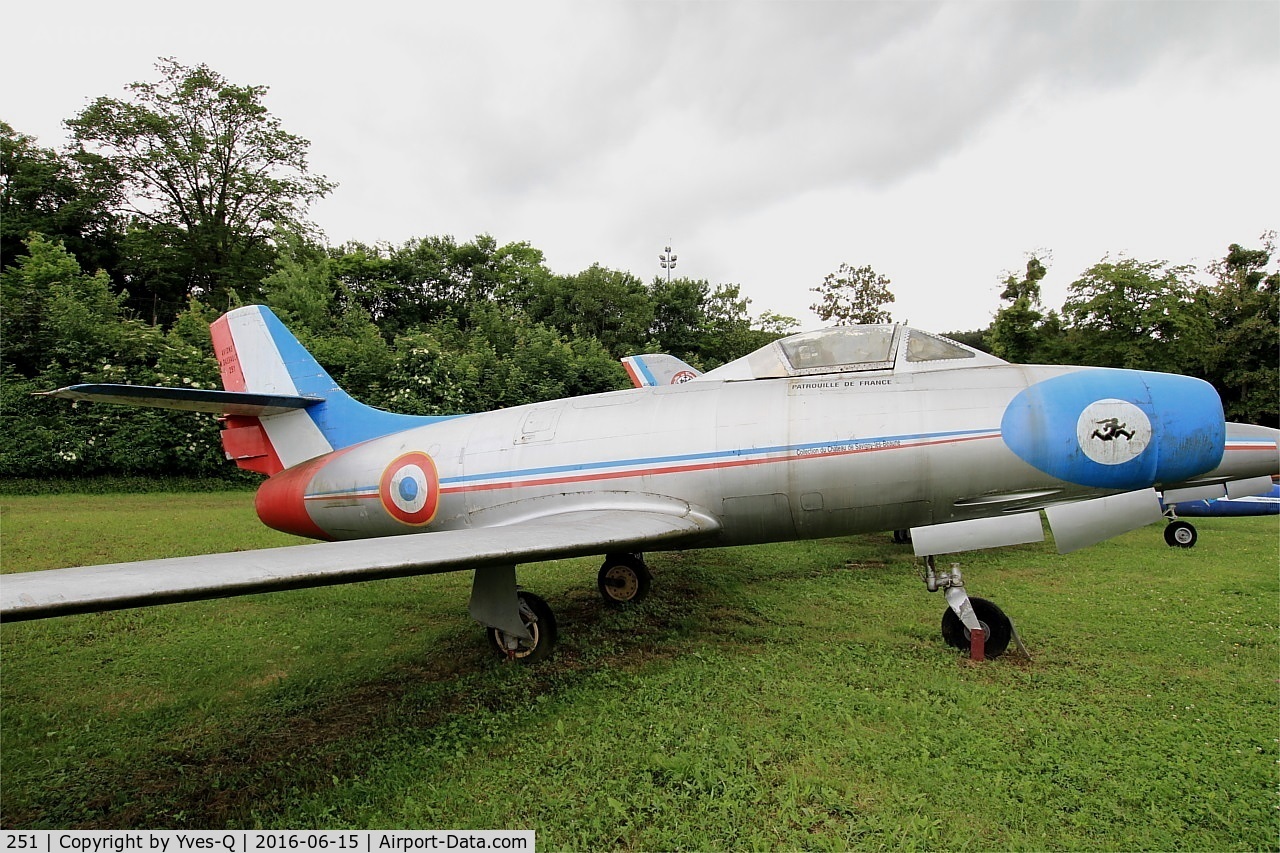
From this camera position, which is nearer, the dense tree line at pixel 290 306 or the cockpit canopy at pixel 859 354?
the cockpit canopy at pixel 859 354

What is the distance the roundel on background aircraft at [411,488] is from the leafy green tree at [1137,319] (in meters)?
27.9

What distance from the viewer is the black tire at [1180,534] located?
364 inches

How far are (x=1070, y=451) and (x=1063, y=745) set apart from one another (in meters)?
1.84

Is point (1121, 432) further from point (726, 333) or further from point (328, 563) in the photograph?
point (726, 333)

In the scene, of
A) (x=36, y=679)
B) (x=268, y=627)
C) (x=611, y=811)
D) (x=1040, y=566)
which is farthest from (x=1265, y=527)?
(x=36, y=679)

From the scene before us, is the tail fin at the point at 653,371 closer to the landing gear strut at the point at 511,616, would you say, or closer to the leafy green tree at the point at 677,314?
the landing gear strut at the point at 511,616

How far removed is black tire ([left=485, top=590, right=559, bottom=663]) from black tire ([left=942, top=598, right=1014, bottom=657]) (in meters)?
3.27

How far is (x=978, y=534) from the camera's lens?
13.6ft

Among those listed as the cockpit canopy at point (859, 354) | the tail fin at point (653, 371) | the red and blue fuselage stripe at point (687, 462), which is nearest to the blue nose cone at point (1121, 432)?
the red and blue fuselage stripe at point (687, 462)

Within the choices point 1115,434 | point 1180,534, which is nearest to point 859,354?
point 1115,434

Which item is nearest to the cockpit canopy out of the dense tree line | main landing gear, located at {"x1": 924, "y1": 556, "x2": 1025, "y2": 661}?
main landing gear, located at {"x1": 924, "y1": 556, "x2": 1025, "y2": 661}

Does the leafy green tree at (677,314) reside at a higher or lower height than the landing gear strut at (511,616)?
higher
